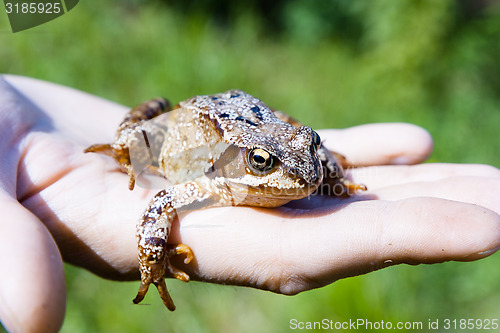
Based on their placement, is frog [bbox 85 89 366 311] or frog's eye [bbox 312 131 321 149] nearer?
frog [bbox 85 89 366 311]

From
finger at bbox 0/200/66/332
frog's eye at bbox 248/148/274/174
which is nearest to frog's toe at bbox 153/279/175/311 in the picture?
finger at bbox 0/200/66/332

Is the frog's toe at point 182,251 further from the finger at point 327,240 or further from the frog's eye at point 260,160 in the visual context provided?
the frog's eye at point 260,160

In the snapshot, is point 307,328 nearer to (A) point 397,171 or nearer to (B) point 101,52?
(A) point 397,171

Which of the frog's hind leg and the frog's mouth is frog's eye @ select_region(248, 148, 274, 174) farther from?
the frog's hind leg

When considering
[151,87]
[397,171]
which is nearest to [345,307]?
[397,171]

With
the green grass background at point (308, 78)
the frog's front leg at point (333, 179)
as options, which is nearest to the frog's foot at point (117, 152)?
the frog's front leg at point (333, 179)

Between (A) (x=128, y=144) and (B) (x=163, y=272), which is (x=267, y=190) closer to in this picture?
(B) (x=163, y=272)
